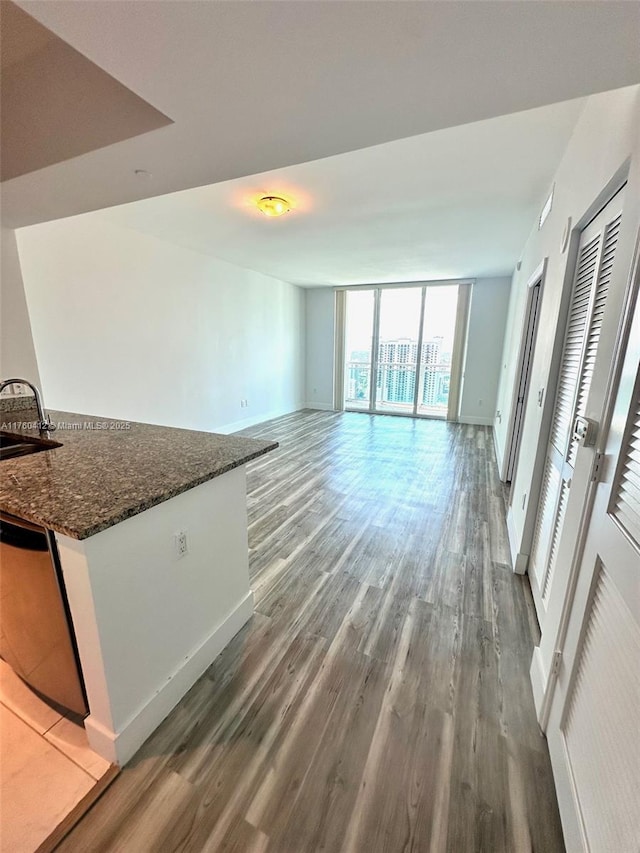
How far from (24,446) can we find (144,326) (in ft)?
7.97

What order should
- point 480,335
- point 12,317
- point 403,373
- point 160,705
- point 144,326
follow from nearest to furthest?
point 160,705 < point 12,317 < point 144,326 < point 480,335 < point 403,373

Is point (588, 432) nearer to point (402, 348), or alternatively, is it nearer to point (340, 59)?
point (340, 59)

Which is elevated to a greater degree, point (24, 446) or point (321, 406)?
point (24, 446)

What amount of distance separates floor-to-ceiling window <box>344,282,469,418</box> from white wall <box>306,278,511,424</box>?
21cm

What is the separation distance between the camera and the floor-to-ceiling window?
6238mm

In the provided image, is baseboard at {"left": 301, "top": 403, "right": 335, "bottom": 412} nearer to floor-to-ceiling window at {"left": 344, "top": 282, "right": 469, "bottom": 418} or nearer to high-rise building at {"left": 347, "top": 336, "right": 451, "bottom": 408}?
floor-to-ceiling window at {"left": 344, "top": 282, "right": 469, "bottom": 418}

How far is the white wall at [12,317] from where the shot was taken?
2066mm

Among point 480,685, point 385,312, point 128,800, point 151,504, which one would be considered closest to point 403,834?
point 480,685

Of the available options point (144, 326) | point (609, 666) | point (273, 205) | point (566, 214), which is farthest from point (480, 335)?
point (609, 666)

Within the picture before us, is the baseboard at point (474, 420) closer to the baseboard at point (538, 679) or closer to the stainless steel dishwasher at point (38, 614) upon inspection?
the baseboard at point (538, 679)

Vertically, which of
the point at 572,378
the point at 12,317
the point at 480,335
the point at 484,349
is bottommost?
the point at 572,378

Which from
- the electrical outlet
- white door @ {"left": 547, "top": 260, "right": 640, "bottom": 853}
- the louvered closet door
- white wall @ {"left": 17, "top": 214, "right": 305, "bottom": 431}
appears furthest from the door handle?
white wall @ {"left": 17, "top": 214, "right": 305, "bottom": 431}

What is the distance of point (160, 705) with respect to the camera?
Result: 128 cm

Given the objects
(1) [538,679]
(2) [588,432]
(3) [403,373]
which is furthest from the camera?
(3) [403,373]
